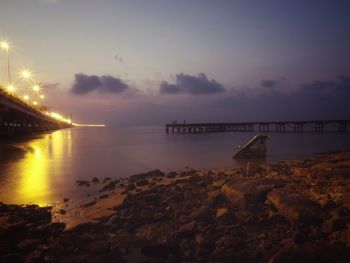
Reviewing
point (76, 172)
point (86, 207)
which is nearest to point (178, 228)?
point (86, 207)

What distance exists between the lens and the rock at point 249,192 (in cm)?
755

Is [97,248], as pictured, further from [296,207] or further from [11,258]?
[296,207]

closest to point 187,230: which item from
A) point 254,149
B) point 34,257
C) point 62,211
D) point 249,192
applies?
point 249,192

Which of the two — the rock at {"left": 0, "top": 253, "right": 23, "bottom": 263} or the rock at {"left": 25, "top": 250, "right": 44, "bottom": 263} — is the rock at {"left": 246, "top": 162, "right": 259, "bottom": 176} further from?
the rock at {"left": 0, "top": 253, "right": 23, "bottom": 263}

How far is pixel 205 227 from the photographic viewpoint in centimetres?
670

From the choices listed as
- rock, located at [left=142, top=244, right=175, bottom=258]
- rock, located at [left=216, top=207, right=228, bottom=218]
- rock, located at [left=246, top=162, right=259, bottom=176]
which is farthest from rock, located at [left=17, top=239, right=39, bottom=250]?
rock, located at [left=246, top=162, right=259, bottom=176]

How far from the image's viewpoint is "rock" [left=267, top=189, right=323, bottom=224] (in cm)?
630

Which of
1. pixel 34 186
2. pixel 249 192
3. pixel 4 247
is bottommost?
pixel 34 186

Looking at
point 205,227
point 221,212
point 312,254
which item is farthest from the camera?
point 221,212

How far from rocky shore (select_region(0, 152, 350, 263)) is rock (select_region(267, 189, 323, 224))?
21mm

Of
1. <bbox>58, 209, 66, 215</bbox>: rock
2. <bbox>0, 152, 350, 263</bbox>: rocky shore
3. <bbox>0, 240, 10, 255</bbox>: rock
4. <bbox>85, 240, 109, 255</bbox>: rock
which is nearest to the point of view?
<bbox>0, 152, 350, 263</bbox>: rocky shore

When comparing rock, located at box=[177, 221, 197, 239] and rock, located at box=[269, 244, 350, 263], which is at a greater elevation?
rock, located at box=[269, 244, 350, 263]

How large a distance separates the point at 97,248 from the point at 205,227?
2542mm

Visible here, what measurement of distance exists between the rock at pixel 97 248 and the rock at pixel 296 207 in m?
4.25
